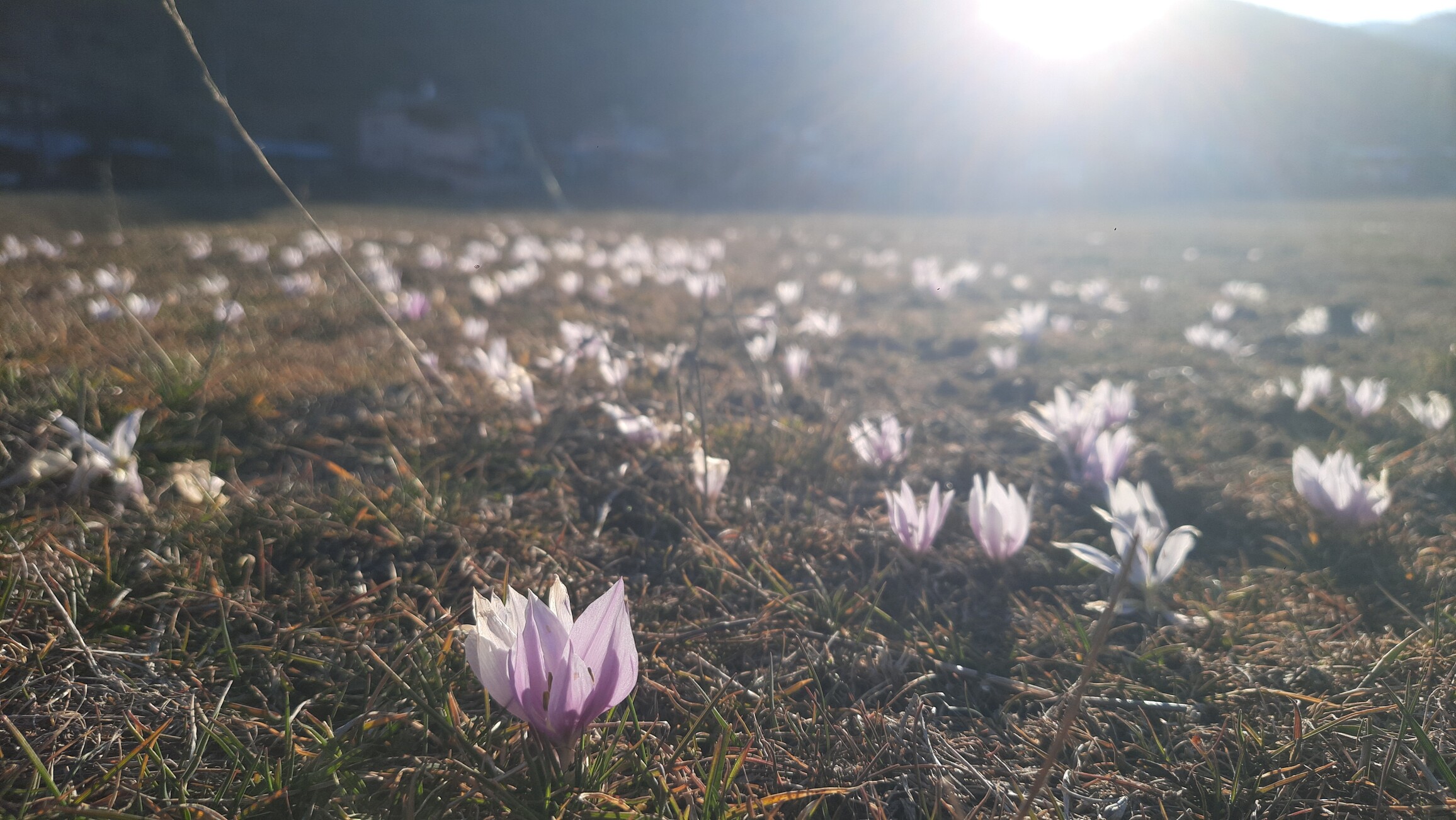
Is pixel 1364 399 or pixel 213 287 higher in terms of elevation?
pixel 213 287

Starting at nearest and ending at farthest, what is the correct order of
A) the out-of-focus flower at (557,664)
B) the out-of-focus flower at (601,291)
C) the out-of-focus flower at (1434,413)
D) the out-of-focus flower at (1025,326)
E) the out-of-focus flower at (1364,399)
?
the out-of-focus flower at (557,664) < the out-of-focus flower at (1434,413) < the out-of-focus flower at (1364,399) < the out-of-focus flower at (1025,326) < the out-of-focus flower at (601,291)

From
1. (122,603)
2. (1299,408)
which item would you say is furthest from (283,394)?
(1299,408)

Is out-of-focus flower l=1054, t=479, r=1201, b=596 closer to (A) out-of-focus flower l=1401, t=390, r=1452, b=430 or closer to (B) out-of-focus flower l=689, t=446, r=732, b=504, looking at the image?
(B) out-of-focus flower l=689, t=446, r=732, b=504

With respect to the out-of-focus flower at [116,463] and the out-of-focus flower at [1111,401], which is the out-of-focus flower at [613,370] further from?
the out-of-focus flower at [1111,401]

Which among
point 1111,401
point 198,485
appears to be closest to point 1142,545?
point 1111,401

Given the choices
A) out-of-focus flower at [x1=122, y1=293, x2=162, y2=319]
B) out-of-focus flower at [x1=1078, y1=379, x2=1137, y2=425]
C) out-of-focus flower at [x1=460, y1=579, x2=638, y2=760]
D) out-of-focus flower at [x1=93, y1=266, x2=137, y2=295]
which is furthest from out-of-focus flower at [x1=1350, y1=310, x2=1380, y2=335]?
out-of-focus flower at [x1=93, y1=266, x2=137, y2=295]

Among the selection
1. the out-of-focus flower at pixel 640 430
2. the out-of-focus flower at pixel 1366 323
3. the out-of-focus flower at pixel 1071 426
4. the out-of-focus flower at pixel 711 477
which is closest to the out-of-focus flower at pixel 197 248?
the out-of-focus flower at pixel 640 430

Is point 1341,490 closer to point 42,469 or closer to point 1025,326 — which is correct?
point 1025,326
